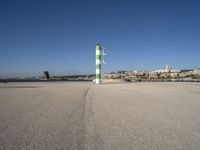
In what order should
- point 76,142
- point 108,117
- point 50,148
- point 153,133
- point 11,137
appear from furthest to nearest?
point 108,117 < point 153,133 < point 11,137 < point 76,142 < point 50,148

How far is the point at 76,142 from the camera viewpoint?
8.80 ft

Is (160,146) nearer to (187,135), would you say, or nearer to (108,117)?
(187,135)

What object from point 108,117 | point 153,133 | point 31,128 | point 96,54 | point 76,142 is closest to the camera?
point 76,142

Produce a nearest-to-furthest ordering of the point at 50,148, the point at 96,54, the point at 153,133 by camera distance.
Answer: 1. the point at 50,148
2. the point at 153,133
3. the point at 96,54

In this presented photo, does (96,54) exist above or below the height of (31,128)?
above

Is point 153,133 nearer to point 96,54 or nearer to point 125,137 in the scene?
point 125,137

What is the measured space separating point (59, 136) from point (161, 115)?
6.54 ft

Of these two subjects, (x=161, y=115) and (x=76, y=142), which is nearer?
(x=76, y=142)

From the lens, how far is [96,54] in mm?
20547

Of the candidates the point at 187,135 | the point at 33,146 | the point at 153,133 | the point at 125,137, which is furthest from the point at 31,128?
the point at 187,135

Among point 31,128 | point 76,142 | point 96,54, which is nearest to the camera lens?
point 76,142

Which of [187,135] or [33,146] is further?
[187,135]

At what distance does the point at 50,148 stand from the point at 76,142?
0.96 feet

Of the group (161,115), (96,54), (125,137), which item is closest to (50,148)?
(125,137)
